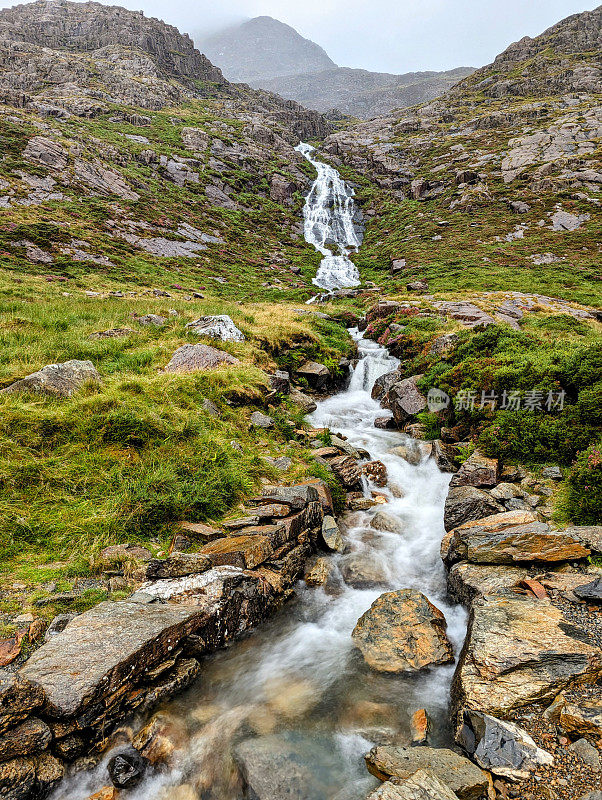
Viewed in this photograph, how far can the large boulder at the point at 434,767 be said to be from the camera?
3475 millimetres

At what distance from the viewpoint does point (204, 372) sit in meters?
11.1

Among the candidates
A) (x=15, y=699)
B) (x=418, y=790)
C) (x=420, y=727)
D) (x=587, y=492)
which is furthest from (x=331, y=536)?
(x=15, y=699)

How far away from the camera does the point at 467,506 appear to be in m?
8.29

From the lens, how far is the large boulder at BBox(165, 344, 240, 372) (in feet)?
37.8

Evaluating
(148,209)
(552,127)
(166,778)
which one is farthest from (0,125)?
(552,127)

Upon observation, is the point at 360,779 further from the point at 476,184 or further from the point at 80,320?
the point at 476,184

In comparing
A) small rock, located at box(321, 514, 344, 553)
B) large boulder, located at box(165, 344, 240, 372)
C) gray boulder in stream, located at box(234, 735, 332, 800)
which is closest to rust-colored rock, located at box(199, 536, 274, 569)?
small rock, located at box(321, 514, 344, 553)

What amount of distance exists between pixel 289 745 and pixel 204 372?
8921mm

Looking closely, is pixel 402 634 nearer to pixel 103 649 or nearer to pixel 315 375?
pixel 103 649

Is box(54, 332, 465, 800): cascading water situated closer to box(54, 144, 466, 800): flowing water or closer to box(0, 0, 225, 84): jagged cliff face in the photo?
box(54, 144, 466, 800): flowing water

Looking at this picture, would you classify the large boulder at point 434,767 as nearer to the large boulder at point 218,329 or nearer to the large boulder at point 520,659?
the large boulder at point 520,659

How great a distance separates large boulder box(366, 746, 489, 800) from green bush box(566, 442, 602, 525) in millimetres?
4890

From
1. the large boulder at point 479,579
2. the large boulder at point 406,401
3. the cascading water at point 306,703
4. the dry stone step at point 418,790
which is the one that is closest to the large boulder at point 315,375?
the large boulder at point 406,401

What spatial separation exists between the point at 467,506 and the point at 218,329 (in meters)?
11.6
